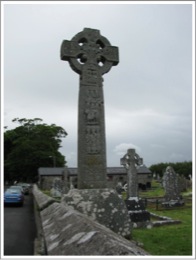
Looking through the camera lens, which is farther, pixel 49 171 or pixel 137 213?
pixel 49 171

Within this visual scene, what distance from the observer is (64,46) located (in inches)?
275

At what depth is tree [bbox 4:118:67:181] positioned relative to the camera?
60500 mm

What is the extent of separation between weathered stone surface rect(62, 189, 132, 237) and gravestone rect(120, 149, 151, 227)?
260 inches

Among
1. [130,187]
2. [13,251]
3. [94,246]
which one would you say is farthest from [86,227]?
[130,187]

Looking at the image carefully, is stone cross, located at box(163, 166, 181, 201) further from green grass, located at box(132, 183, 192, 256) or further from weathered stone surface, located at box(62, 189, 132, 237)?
weathered stone surface, located at box(62, 189, 132, 237)

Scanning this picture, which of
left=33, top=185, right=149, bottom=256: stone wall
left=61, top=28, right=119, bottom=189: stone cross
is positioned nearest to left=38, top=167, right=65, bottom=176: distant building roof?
left=61, top=28, right=119, bottom=189: stone cross

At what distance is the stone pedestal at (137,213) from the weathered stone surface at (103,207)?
21.5ft

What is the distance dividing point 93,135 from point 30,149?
55630 mm

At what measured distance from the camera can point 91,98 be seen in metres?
6.86

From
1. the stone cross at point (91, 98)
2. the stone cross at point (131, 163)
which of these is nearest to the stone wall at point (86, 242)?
the stone cross at point (91, 98)

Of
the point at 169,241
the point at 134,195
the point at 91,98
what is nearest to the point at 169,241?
the point at 169,241

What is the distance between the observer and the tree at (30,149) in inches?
2382

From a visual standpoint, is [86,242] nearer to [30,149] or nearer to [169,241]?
[169,241]

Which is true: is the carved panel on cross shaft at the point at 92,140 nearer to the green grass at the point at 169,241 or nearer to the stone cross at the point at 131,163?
the green grass at the point at 169,241
